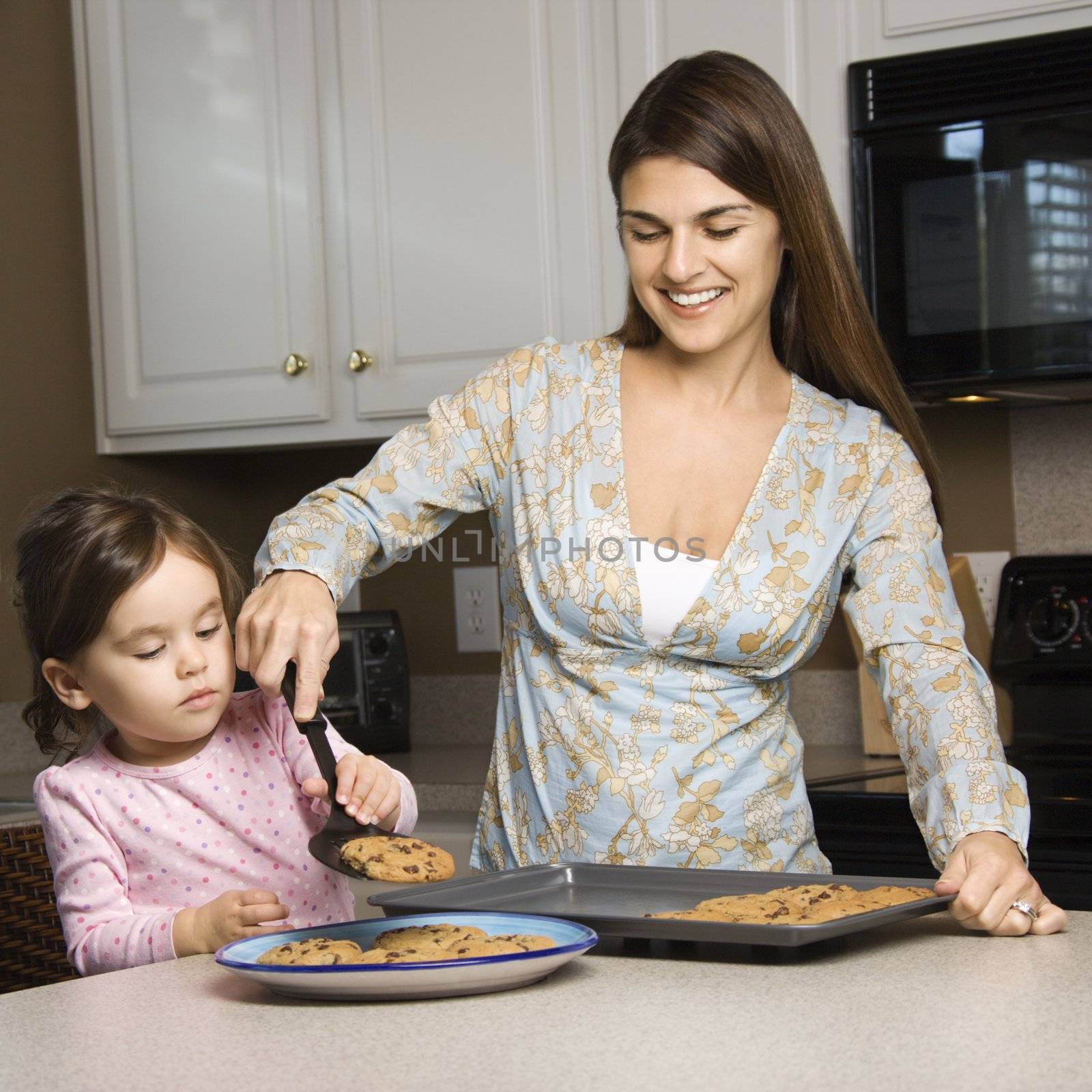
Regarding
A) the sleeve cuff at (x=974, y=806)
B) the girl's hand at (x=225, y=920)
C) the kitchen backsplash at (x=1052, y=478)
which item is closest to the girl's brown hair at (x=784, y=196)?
the sleeve cuff at (x=974, y=806)

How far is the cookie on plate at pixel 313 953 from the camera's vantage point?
0.83m

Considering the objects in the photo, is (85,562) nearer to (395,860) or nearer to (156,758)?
(156,758)

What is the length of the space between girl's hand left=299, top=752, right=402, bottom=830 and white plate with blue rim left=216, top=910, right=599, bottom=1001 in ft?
0.74

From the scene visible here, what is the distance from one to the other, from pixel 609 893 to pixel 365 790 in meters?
0.21

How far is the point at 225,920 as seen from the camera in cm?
104

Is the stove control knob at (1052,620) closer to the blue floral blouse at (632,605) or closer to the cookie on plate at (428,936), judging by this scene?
the blue floral blouse at (632,605)

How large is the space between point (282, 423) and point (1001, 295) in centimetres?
120

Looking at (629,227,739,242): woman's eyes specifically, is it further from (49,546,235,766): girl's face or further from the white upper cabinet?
the white upper cabinet

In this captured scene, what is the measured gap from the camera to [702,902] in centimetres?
98

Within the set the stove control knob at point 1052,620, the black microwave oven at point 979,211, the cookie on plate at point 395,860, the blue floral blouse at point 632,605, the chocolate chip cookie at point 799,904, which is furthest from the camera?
the stove control knob at point 1052,620

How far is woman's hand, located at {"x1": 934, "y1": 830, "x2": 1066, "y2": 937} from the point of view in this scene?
3.25 ft

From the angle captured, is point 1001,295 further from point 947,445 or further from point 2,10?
point 2,10

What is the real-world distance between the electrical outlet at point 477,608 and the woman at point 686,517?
126 centimetres

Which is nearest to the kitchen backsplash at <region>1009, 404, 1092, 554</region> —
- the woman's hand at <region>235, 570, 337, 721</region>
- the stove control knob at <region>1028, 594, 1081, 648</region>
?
the stove control knob at <region>1028, 594, 1081, 648</region>
